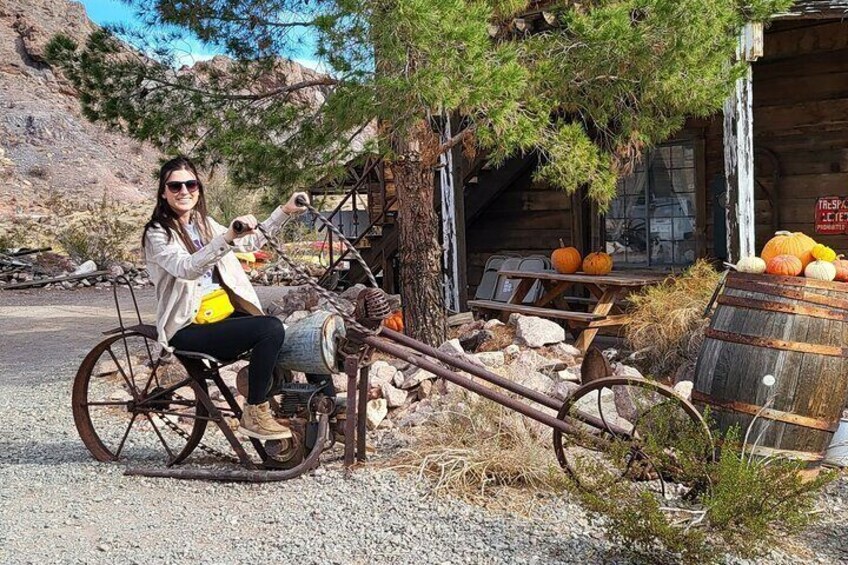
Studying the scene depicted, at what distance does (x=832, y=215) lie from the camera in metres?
9.23

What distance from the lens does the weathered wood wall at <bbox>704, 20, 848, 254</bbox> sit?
9.14 m

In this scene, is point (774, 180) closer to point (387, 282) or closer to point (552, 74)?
point (552, 74)

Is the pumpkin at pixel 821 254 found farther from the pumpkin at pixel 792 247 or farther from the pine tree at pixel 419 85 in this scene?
the pine tree at pixel 419 85

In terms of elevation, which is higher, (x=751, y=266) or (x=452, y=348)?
(x=751, y=266)

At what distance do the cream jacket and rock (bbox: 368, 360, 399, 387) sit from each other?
185 cm

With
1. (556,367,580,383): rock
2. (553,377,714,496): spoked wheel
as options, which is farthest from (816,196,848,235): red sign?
(553,377,714,496): spoked wheel

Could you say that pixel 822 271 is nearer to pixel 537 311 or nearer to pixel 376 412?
pixel 376 412

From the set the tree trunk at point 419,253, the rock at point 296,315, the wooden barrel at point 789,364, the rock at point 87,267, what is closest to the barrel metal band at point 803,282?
the wooden barrel at point 789,364

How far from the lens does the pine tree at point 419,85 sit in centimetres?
539

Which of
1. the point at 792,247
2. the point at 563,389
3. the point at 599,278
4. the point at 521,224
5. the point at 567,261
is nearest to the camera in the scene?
the point at 792,247

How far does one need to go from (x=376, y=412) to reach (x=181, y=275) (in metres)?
2.02

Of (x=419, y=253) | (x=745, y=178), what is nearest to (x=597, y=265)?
(x=745, y=178)

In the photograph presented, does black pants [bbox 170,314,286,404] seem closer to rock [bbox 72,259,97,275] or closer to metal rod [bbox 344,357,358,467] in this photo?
metal rod [bbox 344,357,358,467]

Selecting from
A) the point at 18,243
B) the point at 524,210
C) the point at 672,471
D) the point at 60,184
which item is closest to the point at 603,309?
the point at 524,210
